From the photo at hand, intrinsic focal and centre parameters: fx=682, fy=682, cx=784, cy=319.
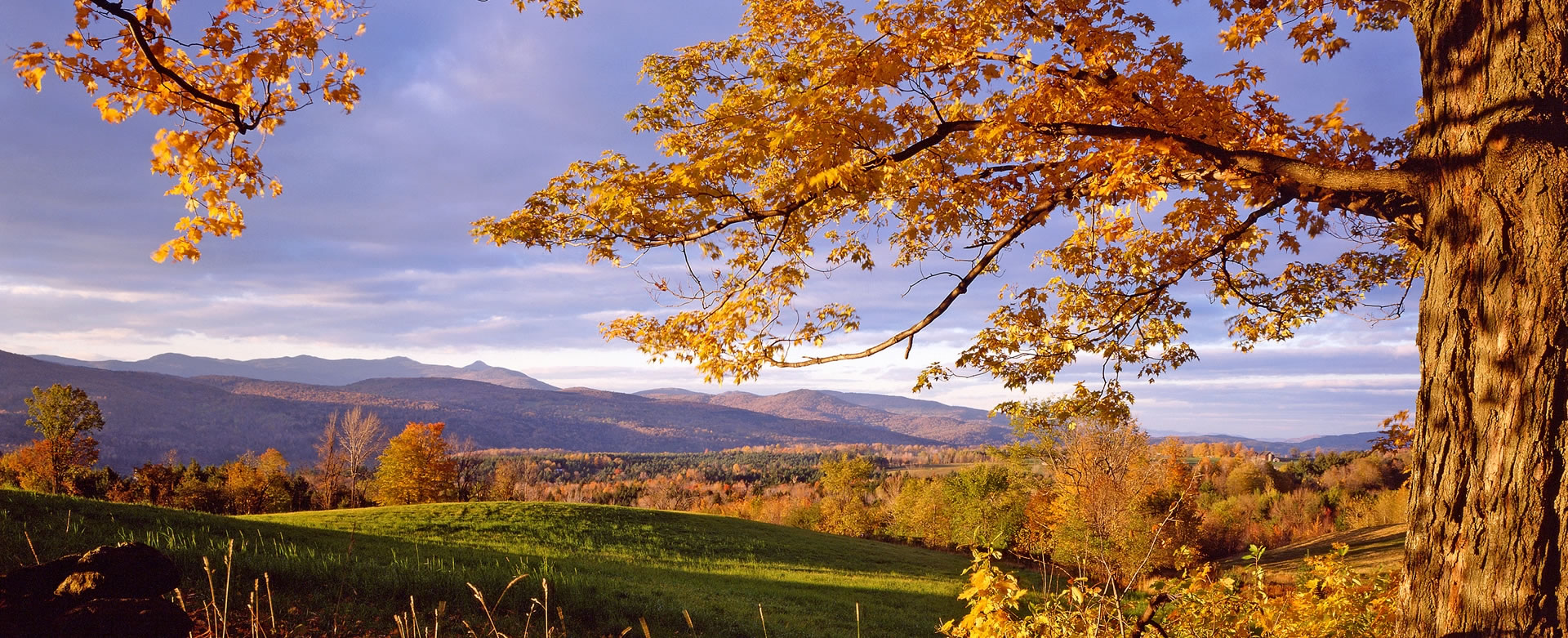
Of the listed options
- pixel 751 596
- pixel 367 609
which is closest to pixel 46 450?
pixel 751 596

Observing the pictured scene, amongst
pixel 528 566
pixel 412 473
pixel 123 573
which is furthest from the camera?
pixel 412 473

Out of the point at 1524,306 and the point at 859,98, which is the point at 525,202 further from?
the point at 1524,306

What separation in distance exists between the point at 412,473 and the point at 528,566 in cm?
4243

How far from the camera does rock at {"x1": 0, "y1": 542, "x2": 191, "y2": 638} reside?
158 inches

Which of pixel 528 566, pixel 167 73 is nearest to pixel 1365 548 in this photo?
pixel 528 566

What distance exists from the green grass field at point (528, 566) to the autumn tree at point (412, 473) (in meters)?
21.6

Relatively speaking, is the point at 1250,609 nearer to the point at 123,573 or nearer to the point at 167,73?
the point at 123,573

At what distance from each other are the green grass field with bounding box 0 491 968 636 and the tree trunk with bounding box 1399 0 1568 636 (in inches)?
184

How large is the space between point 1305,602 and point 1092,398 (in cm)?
318

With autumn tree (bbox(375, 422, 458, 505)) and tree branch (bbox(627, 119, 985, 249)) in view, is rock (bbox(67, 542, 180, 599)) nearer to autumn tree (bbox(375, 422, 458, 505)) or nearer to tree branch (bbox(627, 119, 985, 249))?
tree branch (bbox(627, 119, 985, 249))

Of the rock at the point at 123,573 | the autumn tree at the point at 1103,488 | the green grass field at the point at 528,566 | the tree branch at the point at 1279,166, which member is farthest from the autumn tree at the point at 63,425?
the tree branch at the point at 1279,166

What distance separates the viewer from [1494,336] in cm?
368

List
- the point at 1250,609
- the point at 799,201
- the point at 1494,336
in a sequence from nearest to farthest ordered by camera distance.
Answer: the point at 1494,336 → the point at 1250,609 → the point at 799,201

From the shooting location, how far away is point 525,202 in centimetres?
685
